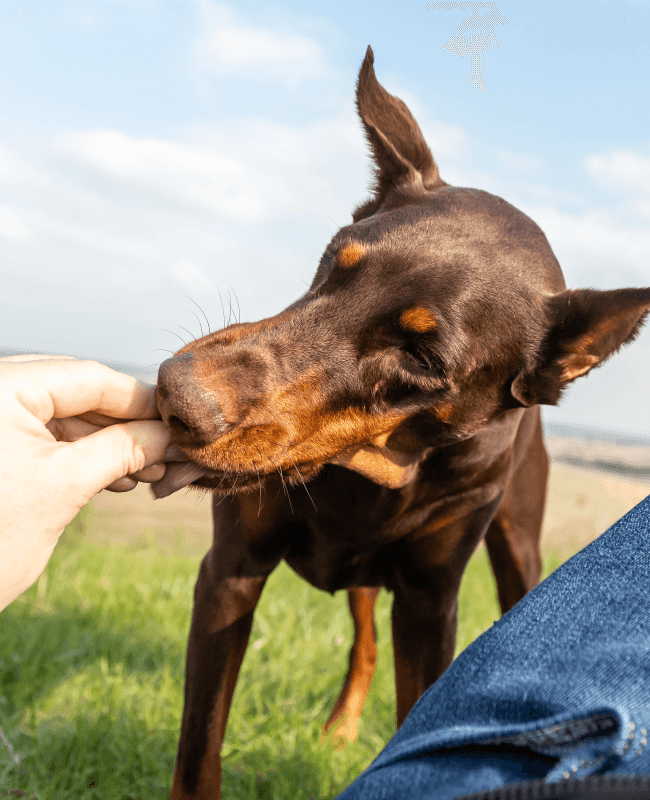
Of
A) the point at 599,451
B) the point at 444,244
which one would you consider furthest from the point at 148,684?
the point at 599,451

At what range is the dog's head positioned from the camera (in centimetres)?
196

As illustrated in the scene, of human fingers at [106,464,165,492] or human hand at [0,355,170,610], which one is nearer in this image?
human hand at [0,355,170,610]

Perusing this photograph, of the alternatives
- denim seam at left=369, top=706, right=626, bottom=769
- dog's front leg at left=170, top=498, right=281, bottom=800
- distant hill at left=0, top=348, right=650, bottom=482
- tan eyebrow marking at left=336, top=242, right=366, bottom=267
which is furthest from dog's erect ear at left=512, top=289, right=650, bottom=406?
distant hill at left=0, top=348, right=650, bottom=482

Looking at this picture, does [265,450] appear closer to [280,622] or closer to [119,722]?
[119,722]

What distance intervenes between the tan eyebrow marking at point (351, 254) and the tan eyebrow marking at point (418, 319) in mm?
243

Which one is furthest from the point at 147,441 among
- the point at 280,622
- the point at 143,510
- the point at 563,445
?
the point at 563,445

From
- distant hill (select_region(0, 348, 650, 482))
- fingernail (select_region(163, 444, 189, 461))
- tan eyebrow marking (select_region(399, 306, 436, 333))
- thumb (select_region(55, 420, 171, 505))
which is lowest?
distant hill (select_region(0, 348, 650, 482))

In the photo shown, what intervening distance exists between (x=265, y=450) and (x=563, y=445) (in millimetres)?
13152

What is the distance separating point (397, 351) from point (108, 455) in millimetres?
908

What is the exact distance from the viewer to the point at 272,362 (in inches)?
80.0

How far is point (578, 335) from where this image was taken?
232 cm

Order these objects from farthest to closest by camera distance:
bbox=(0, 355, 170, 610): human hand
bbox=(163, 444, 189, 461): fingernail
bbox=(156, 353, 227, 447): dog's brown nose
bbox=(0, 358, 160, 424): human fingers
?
bbox=(163, 444, 189, 461): fingernail, bbox=(156, 353, 227, 447): dog's brown nose, bbox=(0, 358, 160, 424): human fingers, bbox=(0, 355, 170, 610): human hand

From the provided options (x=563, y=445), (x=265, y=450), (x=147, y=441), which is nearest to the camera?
(x=147, y=441)

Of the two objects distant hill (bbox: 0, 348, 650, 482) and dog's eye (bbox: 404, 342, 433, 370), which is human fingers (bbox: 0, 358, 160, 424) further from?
distant hill (bbox: 0, 348, 650, 482)
